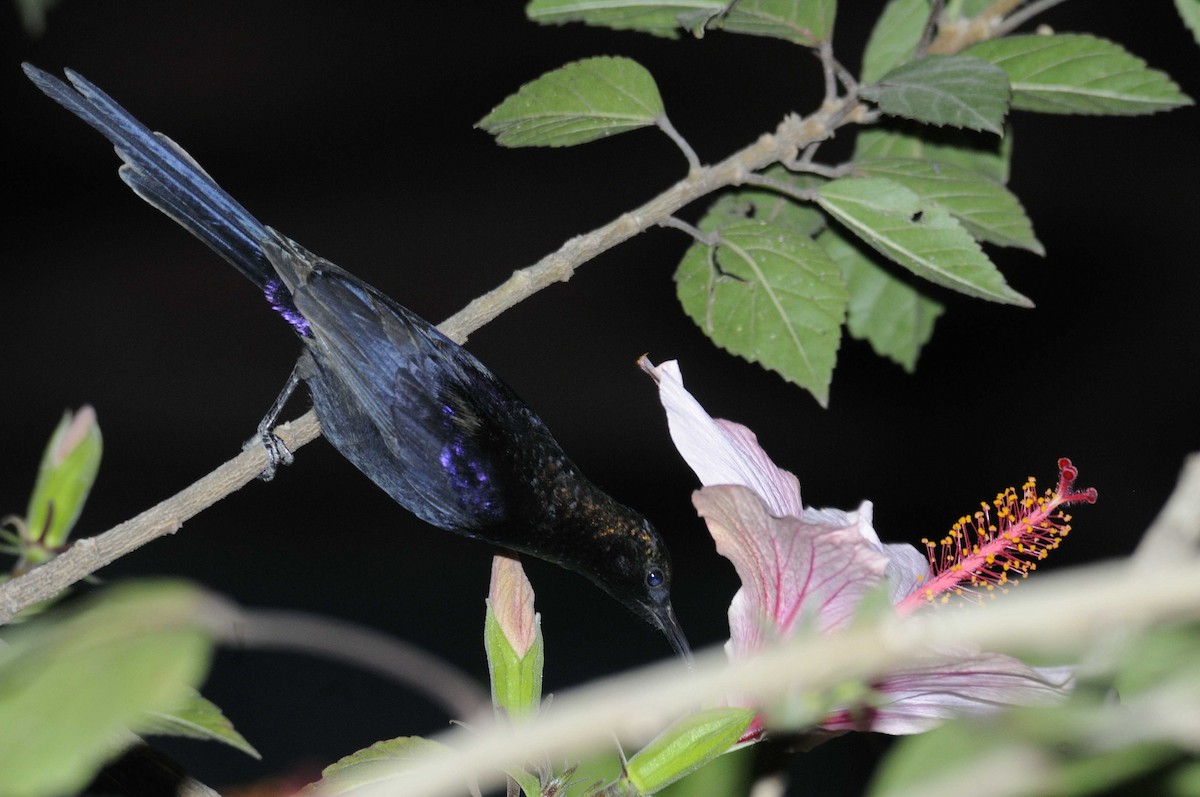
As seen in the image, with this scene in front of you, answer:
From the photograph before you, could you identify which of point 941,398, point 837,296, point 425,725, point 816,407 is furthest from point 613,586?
point 941,398

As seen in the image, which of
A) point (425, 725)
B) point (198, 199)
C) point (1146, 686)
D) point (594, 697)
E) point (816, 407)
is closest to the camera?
point (594, 697)

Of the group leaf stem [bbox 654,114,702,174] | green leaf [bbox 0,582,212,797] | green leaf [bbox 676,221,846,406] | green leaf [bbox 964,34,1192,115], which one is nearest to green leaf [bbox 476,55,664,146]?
leaf stem [bbox 654,114,702,174]

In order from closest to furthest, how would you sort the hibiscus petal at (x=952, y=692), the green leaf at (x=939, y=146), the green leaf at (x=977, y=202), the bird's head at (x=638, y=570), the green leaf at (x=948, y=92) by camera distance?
the hibiscus petal at (x=952, y=692) → the green leaf at (x=948, y=92) → the green leaf at (x=977, y=202) → the green leaf at (x=939, y=146) → the bird's head at (x=638, y=570)

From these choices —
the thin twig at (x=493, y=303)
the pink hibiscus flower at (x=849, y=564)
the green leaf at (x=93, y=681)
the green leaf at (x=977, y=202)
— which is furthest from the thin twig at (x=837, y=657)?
the green leaf at (x=977, y=202)

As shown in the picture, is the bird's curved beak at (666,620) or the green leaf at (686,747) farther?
the bird's curved beak at (666,620)

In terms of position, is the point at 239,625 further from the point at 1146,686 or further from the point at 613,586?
the point at 613,586

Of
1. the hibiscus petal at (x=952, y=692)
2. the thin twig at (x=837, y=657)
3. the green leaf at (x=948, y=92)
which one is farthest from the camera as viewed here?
the green leaf at (x=948, y=92)

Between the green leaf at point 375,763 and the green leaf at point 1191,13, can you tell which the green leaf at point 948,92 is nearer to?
the green leaf at point 1191,13

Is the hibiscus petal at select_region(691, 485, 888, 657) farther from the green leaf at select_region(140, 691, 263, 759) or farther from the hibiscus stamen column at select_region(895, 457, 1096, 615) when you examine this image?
the green leaf at select_region(140, 691, 263, 759)
